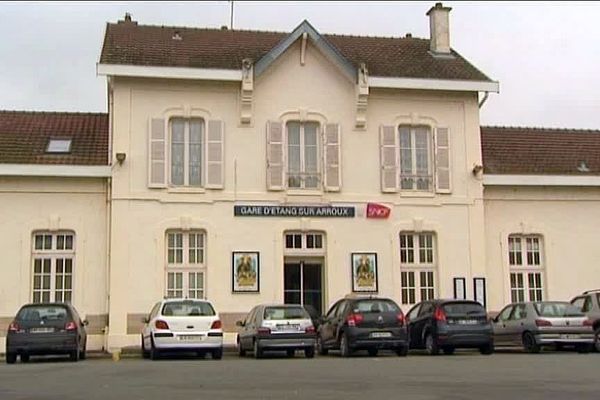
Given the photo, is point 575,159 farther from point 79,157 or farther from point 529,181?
point 79,157

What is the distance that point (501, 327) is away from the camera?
953 inches

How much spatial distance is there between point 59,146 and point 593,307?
51.8ft

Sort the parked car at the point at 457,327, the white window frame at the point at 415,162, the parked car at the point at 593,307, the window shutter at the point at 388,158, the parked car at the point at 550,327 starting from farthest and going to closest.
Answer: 1. the white window frame at the point at 415,162
2. the window shutter at the point at 388,158
3. the parked car at the point at 593,307
4. the parked car at the point at 550,327
5. the parked car at the point at 457,327

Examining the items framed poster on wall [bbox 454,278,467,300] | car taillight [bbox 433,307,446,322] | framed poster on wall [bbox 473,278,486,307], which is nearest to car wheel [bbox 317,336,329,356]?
car taillight [bbox 433,307,446,322]

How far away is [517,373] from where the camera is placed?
15.8m

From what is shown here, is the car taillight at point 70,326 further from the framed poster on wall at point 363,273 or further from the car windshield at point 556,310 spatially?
the car windshield at point 556,310

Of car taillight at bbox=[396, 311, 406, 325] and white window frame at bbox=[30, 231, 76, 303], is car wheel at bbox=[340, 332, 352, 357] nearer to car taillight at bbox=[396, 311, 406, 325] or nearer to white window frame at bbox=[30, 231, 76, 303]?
car taillight at bbox=[396, 311, 406, 325]

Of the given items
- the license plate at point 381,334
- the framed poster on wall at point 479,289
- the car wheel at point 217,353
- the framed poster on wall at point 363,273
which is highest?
the framed poster on wall at point 363,273

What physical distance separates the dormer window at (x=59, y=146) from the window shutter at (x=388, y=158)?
929 cm

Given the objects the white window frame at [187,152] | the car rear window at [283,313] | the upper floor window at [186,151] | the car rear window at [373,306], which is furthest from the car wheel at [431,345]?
the upper floor window at [186,151]

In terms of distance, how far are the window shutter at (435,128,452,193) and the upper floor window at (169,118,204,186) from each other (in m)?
7.13

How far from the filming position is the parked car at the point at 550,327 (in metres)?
22.3

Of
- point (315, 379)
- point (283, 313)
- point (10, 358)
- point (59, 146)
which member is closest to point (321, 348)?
point (283, 313)

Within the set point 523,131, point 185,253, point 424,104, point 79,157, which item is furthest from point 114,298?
point 523,131
